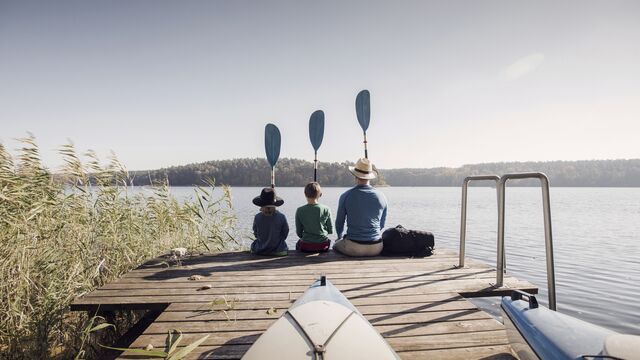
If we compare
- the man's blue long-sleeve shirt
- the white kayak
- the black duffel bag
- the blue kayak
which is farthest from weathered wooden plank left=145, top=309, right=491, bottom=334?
the black duffel bag

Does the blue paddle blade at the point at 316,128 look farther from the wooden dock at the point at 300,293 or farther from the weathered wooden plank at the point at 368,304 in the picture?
the weathered wooden plank at the point at 368,304

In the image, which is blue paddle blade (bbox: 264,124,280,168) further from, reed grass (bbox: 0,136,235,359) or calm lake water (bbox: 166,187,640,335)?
calm lake water (bbox: 166,187,640,335)

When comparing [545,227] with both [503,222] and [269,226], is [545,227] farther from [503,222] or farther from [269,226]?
[269,226]

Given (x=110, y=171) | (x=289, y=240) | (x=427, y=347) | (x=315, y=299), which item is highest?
(x=110, y=171)

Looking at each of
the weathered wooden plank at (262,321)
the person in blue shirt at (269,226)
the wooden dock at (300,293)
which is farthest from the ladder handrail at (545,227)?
the person in blue shirt at (269,226)

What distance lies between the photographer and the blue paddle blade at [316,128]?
300 inches

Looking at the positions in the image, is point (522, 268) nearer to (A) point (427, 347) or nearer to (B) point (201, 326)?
(A) point (427, 347)

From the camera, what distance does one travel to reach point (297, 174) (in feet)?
130

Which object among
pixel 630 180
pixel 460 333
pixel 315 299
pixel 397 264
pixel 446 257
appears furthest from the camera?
pixel 630 180

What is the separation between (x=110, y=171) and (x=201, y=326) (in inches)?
185

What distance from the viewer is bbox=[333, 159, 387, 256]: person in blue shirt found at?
4926 mm

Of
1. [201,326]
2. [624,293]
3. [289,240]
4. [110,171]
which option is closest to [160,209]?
[110,171]

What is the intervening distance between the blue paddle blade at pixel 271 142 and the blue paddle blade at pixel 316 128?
0.87 metres

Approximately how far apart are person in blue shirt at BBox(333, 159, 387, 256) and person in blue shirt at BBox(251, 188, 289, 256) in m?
0.91
